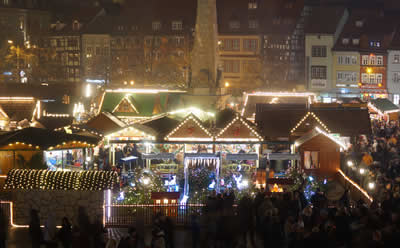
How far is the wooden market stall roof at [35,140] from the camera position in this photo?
1933cm

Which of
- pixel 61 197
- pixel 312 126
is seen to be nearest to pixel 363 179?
pixel 312 126

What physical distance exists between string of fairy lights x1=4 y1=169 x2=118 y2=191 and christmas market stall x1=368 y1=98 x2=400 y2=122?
22911 millimetres

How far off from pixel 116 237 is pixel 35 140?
18.0 ft

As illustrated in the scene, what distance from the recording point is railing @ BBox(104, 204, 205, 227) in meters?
16.2

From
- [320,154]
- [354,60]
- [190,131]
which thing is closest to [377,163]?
[320,154]

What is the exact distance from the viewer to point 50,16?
228ft

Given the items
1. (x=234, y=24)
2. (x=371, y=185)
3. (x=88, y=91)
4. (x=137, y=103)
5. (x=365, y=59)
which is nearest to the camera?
(x=371, y=185)

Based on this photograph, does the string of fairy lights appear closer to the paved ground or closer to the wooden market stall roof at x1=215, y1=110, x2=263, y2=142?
the paved ground

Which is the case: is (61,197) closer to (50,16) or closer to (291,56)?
(291,56)

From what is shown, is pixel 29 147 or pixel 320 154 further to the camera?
pixel 320 154

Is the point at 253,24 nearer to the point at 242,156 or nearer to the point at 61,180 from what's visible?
the point at 242,156

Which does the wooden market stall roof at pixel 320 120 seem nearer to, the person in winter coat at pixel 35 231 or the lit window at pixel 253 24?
the person in winter coat at pixel 35 231

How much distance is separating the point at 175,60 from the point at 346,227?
49757 millimetres

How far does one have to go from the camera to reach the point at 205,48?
114ft
